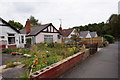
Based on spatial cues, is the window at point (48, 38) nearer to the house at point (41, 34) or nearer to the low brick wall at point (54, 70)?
the house at point (41, 34)

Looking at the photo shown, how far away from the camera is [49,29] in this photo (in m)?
18.6

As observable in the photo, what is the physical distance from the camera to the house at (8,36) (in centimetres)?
1134

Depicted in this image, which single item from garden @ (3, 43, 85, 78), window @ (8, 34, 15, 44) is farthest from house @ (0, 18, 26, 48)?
garden @ (3, 43, 85, 78)

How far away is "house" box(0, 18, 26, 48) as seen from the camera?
11.3 m

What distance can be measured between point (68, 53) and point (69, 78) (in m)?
2.56

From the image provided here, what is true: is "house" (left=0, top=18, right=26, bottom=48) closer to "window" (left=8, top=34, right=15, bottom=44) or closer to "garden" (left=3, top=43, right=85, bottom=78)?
"window" (left=8, top=34, right=15, bottom=44)

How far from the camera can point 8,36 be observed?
1200cm

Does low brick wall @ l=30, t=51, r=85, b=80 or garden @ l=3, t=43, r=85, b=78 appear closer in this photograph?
low brick wall @ l=30, t=51, r=85, b=80

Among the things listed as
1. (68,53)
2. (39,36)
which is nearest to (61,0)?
(68,53)

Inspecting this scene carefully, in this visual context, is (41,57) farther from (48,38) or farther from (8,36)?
(48,38)

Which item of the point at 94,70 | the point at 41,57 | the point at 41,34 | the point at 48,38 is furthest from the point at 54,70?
the point at 48,38

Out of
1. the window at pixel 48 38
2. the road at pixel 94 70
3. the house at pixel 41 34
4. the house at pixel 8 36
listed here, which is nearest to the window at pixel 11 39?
the house at pixel 8 36

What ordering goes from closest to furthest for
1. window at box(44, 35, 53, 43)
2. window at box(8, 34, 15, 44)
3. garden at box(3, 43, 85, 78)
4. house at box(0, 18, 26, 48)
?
garden at box(3, 43, 85, 78) → house at box(0, 18, 26, 48) → window at box(8, 34, 15, 44) → window at box(44, 35, 53, 43)

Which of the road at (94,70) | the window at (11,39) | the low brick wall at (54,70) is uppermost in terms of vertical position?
the window at (11,39)
